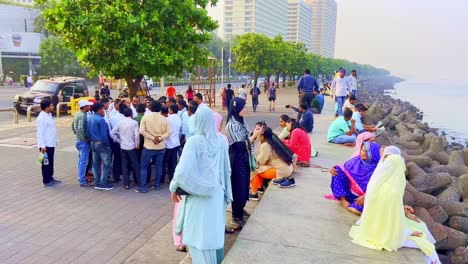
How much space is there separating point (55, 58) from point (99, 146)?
39492 mm

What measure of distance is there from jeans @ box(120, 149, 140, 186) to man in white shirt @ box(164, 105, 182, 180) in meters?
0.61

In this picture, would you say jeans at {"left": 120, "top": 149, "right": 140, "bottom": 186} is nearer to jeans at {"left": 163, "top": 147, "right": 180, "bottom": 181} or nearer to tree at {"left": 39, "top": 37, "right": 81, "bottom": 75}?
jeans at {"left": 163, "top": 147, "right": 180, "bottom": 181}

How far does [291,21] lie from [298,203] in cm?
16662

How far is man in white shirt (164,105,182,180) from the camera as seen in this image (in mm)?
7075

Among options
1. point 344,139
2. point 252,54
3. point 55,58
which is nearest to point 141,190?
point 344,139

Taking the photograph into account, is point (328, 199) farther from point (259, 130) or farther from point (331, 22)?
point (331, 22)

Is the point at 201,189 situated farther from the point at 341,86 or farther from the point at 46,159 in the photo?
the point at 341,86

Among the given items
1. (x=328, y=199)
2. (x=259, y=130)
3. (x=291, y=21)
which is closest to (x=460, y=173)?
(x=328, y=199)

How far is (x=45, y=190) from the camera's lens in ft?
22.0

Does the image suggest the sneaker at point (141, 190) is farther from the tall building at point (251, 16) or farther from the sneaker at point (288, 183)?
the tall building at point (251, 16)

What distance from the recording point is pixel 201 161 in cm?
369

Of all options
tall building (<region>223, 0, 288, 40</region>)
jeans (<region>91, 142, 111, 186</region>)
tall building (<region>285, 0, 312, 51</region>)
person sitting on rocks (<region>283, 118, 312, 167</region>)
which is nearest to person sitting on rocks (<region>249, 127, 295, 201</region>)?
person sitting on rocks (<region>283, 118, 312, 167</region>)

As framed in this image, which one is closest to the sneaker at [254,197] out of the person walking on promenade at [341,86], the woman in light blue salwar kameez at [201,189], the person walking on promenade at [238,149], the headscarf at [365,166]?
the person walking on promenade at [238,149]

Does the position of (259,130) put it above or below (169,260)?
above
